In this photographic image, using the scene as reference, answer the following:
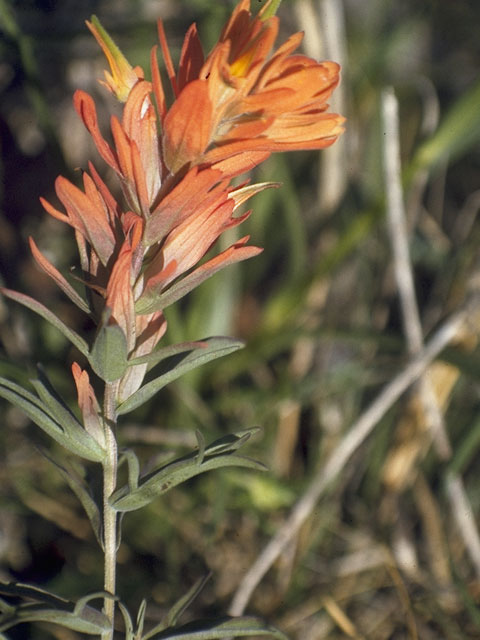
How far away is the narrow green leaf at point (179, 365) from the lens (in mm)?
537

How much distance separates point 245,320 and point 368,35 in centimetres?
87

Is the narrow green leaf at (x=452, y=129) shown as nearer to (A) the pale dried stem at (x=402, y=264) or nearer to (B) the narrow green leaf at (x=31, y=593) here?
(A) the pale dried stem at (x=402, y=264)

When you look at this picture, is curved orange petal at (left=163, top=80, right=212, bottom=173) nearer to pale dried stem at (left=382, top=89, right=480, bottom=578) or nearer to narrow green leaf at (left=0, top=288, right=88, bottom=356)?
narrow green leaf at (left=0, top=288, right=88, bottom=356)

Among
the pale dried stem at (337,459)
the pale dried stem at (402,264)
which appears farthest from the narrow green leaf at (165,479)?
the pale dried stem at (402,264)

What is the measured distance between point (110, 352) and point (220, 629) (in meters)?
0.27

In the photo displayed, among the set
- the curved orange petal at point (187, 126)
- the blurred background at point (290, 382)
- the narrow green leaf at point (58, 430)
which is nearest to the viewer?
the curved orange petal at point (187, 126)

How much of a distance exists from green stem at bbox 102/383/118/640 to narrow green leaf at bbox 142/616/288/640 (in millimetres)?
58

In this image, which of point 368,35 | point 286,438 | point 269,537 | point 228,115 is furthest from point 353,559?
point 368,35

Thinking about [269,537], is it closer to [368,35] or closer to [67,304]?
[67,304]

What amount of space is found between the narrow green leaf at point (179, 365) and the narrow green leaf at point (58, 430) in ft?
0.11

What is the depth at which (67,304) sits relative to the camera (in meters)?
1.39

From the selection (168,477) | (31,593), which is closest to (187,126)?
(168,477)

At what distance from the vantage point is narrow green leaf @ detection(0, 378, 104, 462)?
0.53 metres

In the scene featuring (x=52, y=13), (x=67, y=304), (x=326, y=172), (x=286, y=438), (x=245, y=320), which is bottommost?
(x=286, y=438)
